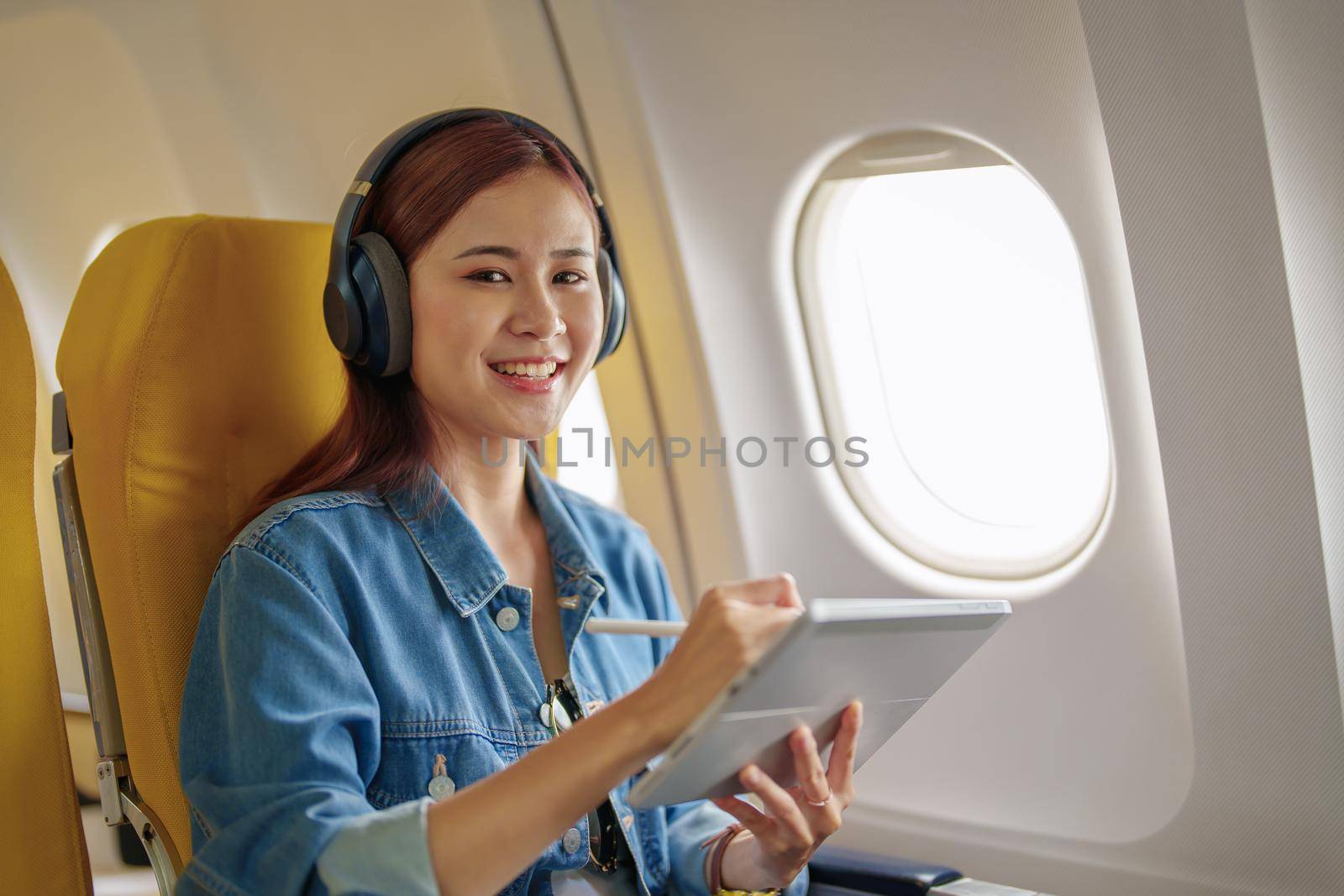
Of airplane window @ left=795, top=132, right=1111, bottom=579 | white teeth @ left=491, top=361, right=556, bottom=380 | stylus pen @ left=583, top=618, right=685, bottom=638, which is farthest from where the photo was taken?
airplane window @ left=795, top=132, right=1111, bottom=579

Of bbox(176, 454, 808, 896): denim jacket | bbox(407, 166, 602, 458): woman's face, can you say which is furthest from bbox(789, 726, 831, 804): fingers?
bbox(407, 166, 602, 458): woman's face

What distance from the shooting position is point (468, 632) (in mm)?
1435

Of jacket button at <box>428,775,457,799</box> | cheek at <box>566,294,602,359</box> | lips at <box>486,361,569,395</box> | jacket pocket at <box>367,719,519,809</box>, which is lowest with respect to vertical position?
jacket button at <box>428,775,457,799</box>

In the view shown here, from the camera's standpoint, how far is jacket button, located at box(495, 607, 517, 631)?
1468 mm

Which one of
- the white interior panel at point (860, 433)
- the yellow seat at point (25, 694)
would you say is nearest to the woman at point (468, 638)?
the yellow seat at point (25, 694)

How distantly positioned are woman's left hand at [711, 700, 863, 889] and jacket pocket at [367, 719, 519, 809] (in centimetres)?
30

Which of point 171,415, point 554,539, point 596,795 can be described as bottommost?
point 596,795

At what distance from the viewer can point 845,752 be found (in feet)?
4.08

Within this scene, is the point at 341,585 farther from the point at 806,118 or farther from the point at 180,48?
the point at 180,48

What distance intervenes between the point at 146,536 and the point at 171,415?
152 millimetres

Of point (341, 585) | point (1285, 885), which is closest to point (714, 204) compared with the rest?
point (341, 585)

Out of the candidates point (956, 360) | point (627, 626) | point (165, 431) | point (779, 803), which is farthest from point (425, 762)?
point (956, 360)

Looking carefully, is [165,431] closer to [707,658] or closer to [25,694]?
[25,694]

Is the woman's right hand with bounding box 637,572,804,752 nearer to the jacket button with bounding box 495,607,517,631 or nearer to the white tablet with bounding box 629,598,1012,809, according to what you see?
the white tablet with bounding box 629,598,1012,809
